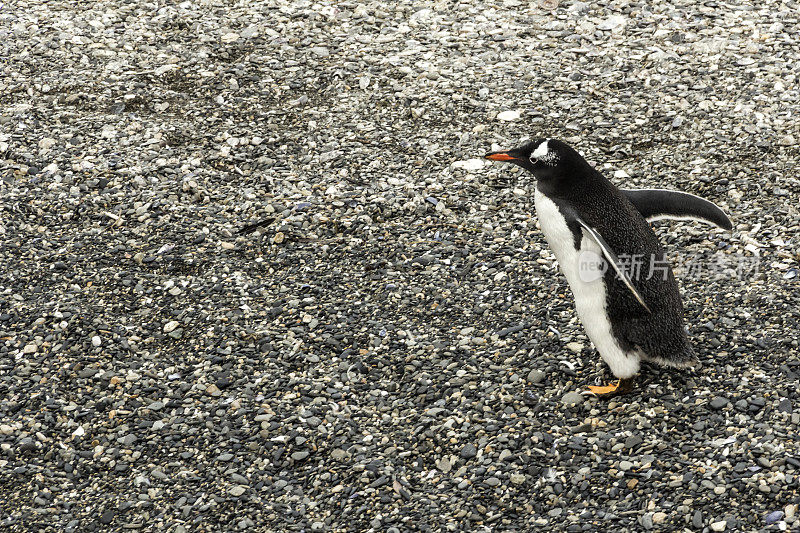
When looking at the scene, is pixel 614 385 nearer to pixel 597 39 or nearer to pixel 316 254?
pixel 316 254

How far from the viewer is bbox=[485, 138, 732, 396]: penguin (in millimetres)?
3684

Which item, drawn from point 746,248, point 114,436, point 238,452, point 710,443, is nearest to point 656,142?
point 746,248

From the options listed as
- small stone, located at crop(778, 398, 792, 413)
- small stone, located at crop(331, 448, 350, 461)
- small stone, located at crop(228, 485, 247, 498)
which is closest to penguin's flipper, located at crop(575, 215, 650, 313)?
small stone, located at crop(778, 398, 792, 413)

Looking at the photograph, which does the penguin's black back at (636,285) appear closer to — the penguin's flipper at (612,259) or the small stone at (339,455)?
the penguin's flipper at (612,259)

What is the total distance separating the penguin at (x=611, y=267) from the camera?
3.68 metres

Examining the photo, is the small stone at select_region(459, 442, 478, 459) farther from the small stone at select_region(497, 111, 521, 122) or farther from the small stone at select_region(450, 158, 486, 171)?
the small stone at select_region(497, 111, 521, 122)

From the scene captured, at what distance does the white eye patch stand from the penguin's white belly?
0.17m

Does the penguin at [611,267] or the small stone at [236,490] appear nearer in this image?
the small stone at [236,490]

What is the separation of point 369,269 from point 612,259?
1.54 metres

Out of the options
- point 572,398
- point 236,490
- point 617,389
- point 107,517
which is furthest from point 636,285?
point 107,517

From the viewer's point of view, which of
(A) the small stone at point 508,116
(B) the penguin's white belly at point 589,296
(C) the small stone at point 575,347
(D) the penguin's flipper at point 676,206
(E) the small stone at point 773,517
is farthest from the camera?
(A) the small stone at point 508,116

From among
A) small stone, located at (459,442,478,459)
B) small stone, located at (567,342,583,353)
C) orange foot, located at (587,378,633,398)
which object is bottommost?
small stone, located at (459,442,478,459)

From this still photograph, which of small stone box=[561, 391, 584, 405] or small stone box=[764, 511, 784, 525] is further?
small stone box=[561, 391, 584, 405]

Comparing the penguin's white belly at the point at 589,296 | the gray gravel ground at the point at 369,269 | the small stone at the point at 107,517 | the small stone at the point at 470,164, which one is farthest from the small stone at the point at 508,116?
the small stone at the point at 107,517
